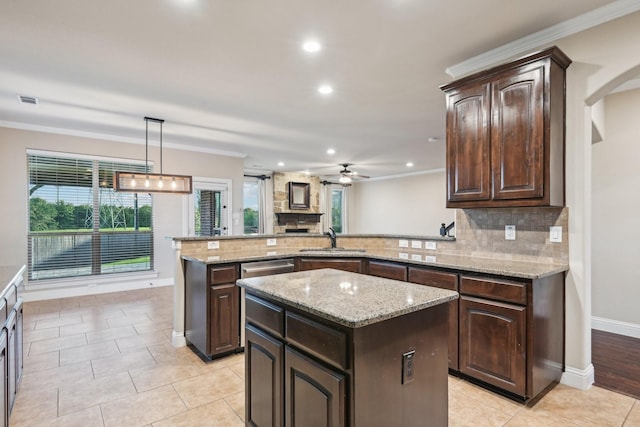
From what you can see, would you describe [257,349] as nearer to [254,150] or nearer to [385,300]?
[385,300]

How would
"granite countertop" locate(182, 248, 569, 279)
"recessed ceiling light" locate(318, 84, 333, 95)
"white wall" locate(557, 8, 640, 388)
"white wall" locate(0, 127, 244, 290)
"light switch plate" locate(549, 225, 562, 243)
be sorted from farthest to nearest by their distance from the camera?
"white wall" locate(0, 127, 244, 290) → "recessed ceiling light" locate(318, 84, 333, 95) → "light switch plate" locate(549, 225, 562, 243) → "white wall" locate(557, 8, 640, 388) → "granite countertop" locate(182, 248, 569, 279)

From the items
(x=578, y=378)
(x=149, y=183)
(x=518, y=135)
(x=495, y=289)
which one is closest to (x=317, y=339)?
(x=495, y=289)

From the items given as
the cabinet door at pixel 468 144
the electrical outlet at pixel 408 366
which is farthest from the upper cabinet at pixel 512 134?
the electrical outlet at pixel 408 366

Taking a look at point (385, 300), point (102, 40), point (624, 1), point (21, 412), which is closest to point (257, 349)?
point (385, 300)

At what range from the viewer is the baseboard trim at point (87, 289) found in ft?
16.8

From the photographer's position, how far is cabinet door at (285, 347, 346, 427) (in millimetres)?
1278

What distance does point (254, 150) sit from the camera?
687cm

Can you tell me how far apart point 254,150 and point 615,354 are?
616cm

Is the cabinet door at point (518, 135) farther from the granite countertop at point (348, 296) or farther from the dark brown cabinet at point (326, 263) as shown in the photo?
the dark brown cabinet at point (326, 263)

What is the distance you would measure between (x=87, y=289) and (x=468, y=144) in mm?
6115

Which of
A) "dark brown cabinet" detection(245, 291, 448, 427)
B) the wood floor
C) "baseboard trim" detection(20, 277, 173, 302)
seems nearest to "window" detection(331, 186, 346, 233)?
"baseboard trim" detection(20, 277, 173, 302)

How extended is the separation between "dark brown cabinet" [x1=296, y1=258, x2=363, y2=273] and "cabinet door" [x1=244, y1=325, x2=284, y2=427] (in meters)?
1.69

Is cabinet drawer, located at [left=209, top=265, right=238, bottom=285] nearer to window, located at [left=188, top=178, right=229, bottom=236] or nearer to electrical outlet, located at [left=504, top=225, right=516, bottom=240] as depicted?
electrical outlet, located at [left=504, top=225, right=516, bottom=240]

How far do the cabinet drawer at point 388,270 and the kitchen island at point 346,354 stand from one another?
49.5 inches
